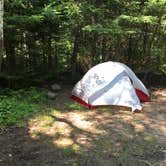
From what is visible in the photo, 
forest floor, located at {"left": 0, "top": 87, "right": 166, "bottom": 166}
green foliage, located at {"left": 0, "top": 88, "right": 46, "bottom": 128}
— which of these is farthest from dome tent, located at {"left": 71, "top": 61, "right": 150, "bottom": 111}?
green foliage, located at {"left": 0, "top": 88, "right": 46, "bottom": 128}

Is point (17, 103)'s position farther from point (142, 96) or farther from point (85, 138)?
point (142, 96)

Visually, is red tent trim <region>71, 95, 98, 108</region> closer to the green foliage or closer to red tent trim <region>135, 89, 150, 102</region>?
the green foliage

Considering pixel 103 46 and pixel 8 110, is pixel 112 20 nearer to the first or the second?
pixel 103 46

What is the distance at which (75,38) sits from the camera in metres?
8.45

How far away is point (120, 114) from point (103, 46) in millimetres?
2682

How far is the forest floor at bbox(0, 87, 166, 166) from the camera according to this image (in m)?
4.54

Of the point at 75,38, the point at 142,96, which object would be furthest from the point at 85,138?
the point at 75,38

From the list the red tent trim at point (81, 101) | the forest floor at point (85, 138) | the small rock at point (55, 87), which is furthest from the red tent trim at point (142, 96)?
the small rock at point (55, 87)

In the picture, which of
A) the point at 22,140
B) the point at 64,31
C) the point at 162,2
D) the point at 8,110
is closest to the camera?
the point at 22,140

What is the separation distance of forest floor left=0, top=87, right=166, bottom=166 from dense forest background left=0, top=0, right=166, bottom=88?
1.70 metres

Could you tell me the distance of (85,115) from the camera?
6398 mm

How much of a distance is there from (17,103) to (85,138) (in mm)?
1924

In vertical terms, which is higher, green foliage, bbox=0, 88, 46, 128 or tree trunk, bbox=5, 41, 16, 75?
tree trunk, bbox=5, 41, 16, 75

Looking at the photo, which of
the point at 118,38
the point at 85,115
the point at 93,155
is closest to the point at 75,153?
the point at 93,155
